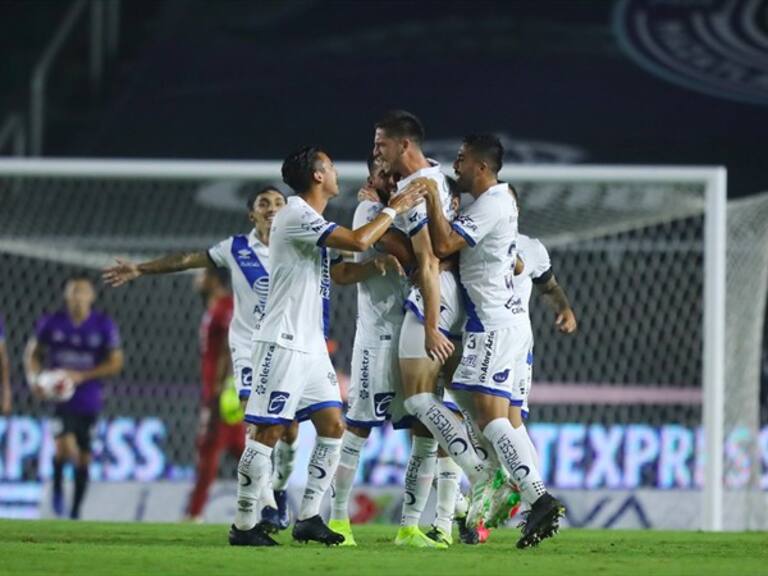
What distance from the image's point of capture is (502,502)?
787cm

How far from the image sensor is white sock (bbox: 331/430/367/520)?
27.5 ft

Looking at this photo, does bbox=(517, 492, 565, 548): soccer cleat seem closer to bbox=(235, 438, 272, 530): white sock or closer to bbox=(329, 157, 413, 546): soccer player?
bbox=(329, 157, 413, 546): soccer player

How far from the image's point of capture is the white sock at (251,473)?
7.71 meters

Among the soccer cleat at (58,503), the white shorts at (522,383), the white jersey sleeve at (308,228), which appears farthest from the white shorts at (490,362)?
the soccer cleat at (58,503)

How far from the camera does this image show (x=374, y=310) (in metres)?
8.38

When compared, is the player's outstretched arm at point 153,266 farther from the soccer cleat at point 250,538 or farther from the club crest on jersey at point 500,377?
the club crest on jersey at point 500,377

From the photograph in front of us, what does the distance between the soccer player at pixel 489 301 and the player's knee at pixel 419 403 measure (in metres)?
0.14

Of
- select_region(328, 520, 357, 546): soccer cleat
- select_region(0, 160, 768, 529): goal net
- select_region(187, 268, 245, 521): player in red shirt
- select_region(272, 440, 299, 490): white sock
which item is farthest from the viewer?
select_region(0, 160, 768, 529): goal net

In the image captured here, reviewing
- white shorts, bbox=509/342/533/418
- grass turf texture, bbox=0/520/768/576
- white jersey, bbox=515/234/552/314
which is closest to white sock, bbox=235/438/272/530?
grass turf texture, bbox=0/520/768/576

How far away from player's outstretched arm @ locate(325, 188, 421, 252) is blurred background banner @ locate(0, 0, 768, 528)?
448 cm

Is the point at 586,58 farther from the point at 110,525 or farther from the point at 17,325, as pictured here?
the point at 110,525

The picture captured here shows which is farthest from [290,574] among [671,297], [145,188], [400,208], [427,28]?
[427,28]

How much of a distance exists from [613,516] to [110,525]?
4.27 m

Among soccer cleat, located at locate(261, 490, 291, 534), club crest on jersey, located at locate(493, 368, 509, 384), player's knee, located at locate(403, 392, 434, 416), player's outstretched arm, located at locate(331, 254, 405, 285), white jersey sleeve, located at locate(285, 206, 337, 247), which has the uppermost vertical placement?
white jersey sleeve, located at locate(285, 206, 337, 247)
